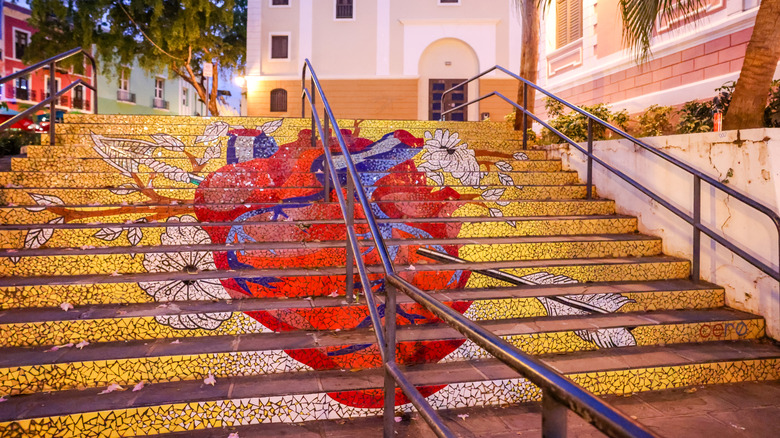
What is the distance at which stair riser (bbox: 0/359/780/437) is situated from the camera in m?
2.40

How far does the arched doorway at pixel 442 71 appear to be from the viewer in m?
17.4

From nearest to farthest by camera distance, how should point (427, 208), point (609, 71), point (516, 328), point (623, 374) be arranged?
point (623, 374)
point (516, 328)
point (427, 208)
point (609, 71)

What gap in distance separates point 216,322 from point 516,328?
6.73ft

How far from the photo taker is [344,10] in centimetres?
1733

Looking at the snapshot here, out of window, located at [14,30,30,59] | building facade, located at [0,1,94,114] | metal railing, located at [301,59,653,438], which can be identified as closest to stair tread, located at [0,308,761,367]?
metal railing, located at [301,59,653,438]

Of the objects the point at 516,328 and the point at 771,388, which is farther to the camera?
the point at 516,328

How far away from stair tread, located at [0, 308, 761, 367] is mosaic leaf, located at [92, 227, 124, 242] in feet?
3.74

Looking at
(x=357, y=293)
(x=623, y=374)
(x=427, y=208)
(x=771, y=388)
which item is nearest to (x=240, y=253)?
(x=357, y=293)

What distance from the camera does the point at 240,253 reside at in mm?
3824

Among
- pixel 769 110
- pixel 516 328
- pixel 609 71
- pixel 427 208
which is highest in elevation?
pixel 609 71

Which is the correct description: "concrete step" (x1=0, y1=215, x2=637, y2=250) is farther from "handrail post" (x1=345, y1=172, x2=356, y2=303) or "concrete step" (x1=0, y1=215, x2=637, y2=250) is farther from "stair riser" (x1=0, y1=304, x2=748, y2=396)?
"stair riser" (x1=0, y1=304, x2=748, y2=396)

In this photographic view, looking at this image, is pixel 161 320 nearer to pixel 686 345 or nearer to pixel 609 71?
pixel 686 345

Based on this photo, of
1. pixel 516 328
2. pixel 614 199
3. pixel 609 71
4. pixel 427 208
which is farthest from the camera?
pixel 609 71

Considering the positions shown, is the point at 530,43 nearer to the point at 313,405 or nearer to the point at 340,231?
the point at 340,231
